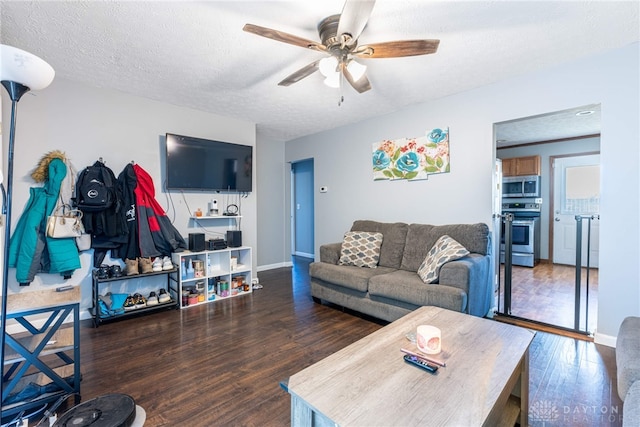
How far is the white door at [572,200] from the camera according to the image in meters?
4.83

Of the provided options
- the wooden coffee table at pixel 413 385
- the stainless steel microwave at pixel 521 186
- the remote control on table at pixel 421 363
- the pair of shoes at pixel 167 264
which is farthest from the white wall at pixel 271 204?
the stainless steel microwave at pixel 521 186

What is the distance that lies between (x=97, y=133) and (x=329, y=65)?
260 centimetres

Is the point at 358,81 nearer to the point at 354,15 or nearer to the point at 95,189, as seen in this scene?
the point at 354,15

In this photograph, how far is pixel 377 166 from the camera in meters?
3.87

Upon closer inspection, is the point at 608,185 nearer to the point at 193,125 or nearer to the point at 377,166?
the point at 377,166

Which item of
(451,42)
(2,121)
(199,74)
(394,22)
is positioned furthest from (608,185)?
(2,121)

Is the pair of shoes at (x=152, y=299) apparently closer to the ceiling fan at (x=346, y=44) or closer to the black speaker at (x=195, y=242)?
the black speaker at (x=195, y=242)

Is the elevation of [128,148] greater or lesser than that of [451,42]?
lesser

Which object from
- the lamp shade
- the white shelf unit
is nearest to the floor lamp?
the lamp shade

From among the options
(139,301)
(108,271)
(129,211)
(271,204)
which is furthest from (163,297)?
(271,204)

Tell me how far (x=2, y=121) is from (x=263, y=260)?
11.8 feet

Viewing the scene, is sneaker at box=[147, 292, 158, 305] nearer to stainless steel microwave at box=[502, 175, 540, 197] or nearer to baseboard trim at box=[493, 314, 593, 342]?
baseboard trim at box=[493, 314, 593, 342]

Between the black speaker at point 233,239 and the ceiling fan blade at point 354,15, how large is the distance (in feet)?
8.91

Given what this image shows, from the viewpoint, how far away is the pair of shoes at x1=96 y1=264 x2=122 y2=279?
110 inches
